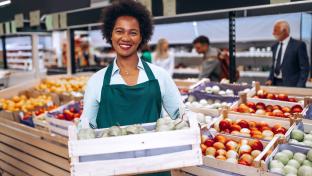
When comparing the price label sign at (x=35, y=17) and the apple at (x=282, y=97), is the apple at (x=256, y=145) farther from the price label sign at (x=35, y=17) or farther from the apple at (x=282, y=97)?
the price label sign at (x=35, y=17)

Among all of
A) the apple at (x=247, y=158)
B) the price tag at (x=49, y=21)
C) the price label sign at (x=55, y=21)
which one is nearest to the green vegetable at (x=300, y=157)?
the apple at (x=247, y=158)

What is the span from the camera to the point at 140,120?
1852mm

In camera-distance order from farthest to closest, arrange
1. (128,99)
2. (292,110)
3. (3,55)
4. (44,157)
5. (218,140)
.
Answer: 1. (3,55)
2. (44,157)
3. (292,110)
4. (218,140)
5. (128,99)

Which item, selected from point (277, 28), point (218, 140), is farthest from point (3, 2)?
point (218, 140)

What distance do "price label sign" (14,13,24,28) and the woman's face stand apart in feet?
16.1

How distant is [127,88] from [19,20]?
5153 mm

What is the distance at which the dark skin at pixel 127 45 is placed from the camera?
184cm

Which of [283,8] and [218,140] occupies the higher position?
[283,8]

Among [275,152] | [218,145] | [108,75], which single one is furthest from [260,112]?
[108,75]

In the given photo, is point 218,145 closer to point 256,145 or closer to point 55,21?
point 256,145

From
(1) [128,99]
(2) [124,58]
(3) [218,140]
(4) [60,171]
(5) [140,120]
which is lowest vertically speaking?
(4) [60,171]

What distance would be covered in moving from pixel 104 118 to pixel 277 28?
345 cm

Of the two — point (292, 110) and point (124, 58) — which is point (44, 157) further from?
point (292, 110)

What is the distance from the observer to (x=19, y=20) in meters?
6.30
